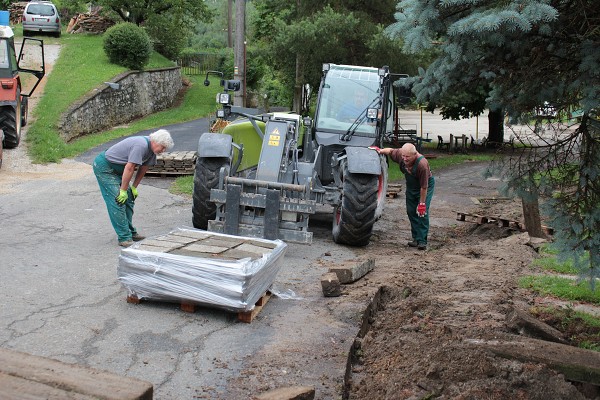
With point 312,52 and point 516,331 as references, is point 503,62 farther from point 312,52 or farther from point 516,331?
point 312,52

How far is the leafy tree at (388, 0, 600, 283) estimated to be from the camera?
5680 mm

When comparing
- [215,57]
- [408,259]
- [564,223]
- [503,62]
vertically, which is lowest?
[408,259]

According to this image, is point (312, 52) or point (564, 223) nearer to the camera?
point (564, 223)

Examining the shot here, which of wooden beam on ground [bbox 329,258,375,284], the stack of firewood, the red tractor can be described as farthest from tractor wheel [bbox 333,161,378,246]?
the stack of firewood

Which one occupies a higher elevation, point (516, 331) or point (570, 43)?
point (570, 43)

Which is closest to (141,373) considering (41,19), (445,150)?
(445,150)

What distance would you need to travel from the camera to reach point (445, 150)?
30.7m

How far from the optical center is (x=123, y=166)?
10.1m

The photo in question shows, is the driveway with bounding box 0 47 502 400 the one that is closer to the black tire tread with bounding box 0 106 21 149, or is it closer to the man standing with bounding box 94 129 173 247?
the man standing with bounding box 94 129 173 247

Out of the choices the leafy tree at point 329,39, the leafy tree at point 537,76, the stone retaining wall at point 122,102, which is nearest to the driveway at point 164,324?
the leafy tree at point 537,76

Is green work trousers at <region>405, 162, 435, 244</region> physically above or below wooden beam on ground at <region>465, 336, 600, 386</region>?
above

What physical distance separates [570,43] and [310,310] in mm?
3509

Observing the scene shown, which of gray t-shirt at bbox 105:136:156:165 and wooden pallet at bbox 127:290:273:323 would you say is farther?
gray t-shirt at bbox 105:136:156:165

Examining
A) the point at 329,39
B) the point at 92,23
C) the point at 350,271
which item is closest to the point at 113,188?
the point at 350,271
